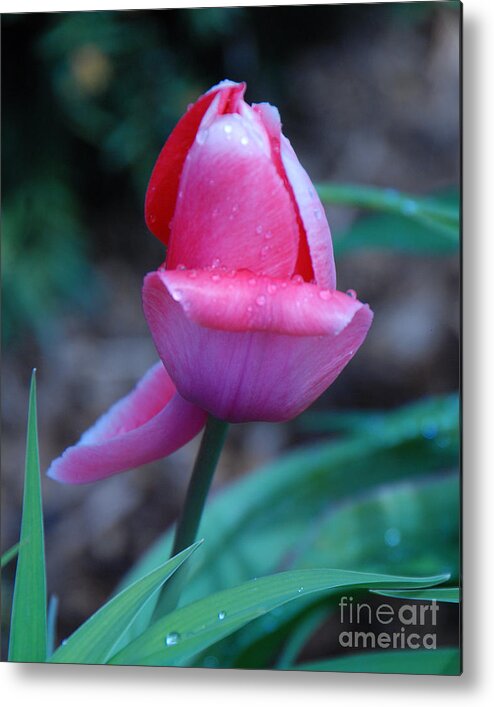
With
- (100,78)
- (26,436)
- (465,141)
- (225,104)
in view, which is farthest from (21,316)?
(465,141)

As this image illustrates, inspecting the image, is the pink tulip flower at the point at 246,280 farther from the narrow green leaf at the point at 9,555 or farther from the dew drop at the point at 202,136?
the narrow green leaf at the point at 9,555

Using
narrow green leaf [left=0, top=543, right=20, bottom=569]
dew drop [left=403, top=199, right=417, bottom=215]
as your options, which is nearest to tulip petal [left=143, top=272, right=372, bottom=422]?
dew drop [left=403, top=199, right=417, bottom=215]

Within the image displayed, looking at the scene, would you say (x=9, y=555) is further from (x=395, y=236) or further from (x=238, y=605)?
(x=395, y=236)

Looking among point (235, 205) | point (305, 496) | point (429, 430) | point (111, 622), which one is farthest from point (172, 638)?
point (235, 205)

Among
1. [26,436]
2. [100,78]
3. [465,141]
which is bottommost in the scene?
[26,436]

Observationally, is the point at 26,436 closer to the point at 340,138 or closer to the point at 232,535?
the point at 232,535
